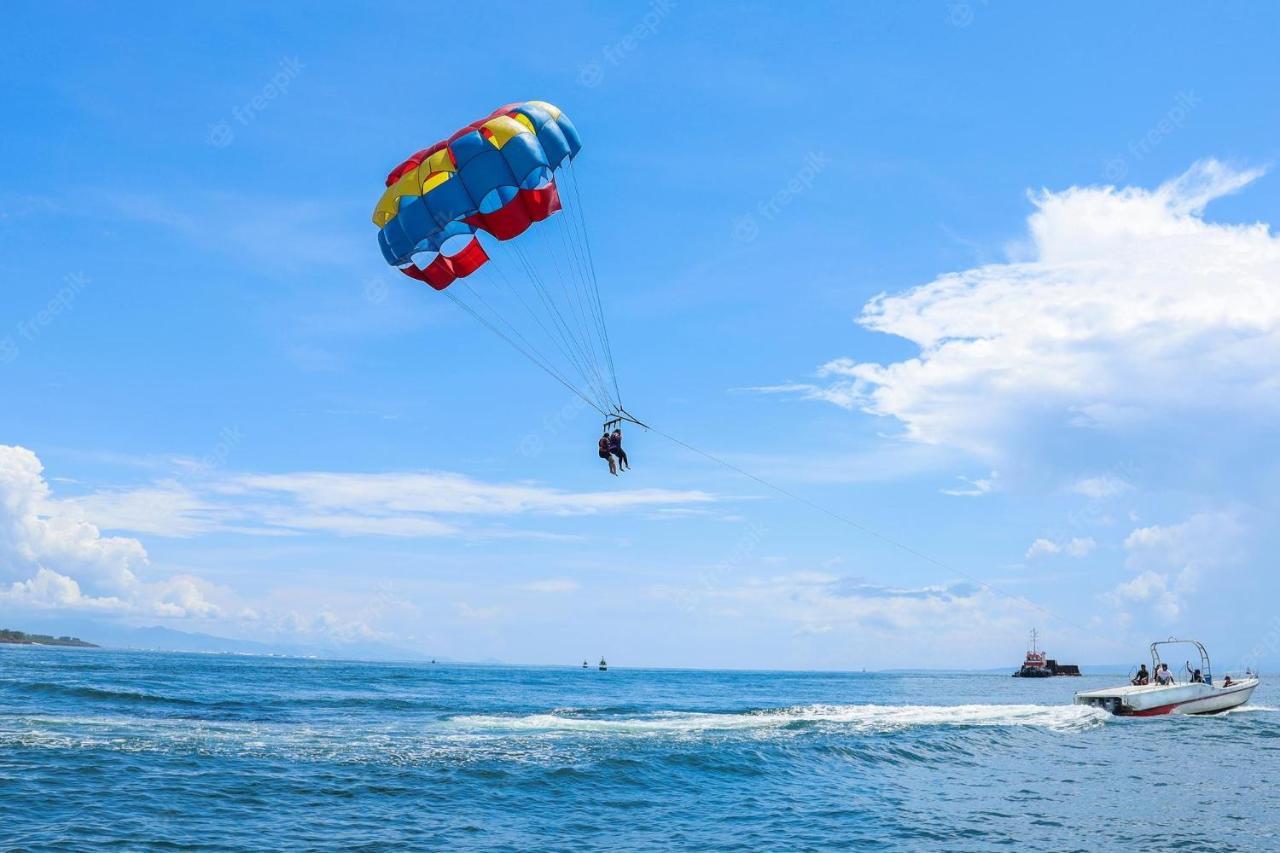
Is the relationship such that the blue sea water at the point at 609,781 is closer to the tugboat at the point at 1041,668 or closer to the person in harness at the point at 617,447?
the person in harness at the point at 617,447

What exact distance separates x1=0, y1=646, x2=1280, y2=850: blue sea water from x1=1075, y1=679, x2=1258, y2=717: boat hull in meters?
2.22

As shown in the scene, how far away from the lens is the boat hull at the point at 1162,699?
3491 cm

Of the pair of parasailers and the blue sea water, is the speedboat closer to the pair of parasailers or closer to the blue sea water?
the blue sea water

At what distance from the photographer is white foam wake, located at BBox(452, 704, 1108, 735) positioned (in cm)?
2941

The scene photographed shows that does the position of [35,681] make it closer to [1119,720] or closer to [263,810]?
[263,810]

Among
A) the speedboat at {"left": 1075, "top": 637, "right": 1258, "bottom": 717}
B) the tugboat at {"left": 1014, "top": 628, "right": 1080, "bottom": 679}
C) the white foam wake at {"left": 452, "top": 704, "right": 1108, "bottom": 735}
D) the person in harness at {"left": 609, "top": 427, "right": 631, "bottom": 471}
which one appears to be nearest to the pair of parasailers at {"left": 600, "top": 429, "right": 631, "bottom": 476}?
the person in harness at {"left": 609, "top": 427, "right": 631, "bottom": 471}

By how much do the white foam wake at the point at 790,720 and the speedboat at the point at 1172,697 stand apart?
62 cm

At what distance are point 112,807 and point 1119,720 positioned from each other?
110 ft

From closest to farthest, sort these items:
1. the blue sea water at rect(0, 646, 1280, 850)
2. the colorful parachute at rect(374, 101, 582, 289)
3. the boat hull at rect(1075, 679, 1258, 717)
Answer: the blue sea water at rect(0, 646, 1280, 850) < the colorful parachute at rect(374, 101, 582, 289) < the boat hull at rect(1075, 679, 1258, 717)

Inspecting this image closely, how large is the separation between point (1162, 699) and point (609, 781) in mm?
26890

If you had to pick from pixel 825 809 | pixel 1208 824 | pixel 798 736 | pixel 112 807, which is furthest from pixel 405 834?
pixel 798 736

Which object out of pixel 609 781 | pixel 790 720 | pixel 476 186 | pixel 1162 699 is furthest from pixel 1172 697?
pixel 476 186

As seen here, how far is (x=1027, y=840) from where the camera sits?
14.4 meters

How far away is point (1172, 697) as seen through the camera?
3572 cm
